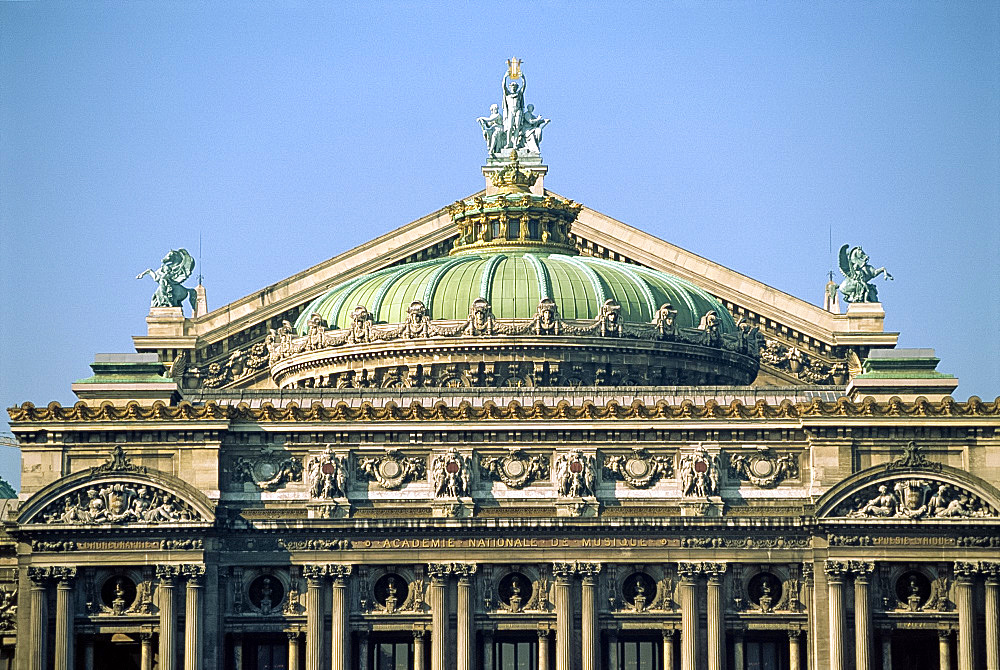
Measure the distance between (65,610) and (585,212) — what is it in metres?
53.8

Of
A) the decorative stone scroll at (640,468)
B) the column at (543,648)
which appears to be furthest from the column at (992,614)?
the column at (543,648)

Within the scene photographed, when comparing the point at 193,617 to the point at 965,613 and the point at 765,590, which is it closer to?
the point at 765,590

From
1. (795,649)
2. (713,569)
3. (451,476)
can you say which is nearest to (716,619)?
(713,569)

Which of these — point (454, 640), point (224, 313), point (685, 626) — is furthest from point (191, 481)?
point (224, 313)

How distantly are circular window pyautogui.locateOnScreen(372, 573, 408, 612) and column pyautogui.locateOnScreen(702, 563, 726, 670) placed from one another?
40.8 ft

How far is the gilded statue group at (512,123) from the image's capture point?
170000 millimetres

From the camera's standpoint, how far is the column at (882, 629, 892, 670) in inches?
5182

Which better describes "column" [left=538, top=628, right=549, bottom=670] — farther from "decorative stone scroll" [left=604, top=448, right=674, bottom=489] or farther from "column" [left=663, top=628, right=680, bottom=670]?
"decorative stone scroll" [left=604, top=448, right=674, bottom=489]

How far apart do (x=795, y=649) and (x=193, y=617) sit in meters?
24.6

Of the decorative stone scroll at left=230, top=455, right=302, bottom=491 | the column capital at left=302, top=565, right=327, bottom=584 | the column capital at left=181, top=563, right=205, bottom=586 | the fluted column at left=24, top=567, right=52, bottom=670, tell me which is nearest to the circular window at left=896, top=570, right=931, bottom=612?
the column capital at left=302, top=565, right=327, bottom=584

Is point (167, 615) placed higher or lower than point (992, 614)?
higher

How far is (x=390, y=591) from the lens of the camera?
133 metres

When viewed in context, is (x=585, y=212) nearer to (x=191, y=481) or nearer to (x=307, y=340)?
(x=307, y=340)

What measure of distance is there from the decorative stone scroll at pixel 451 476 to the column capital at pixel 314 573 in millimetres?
5604
